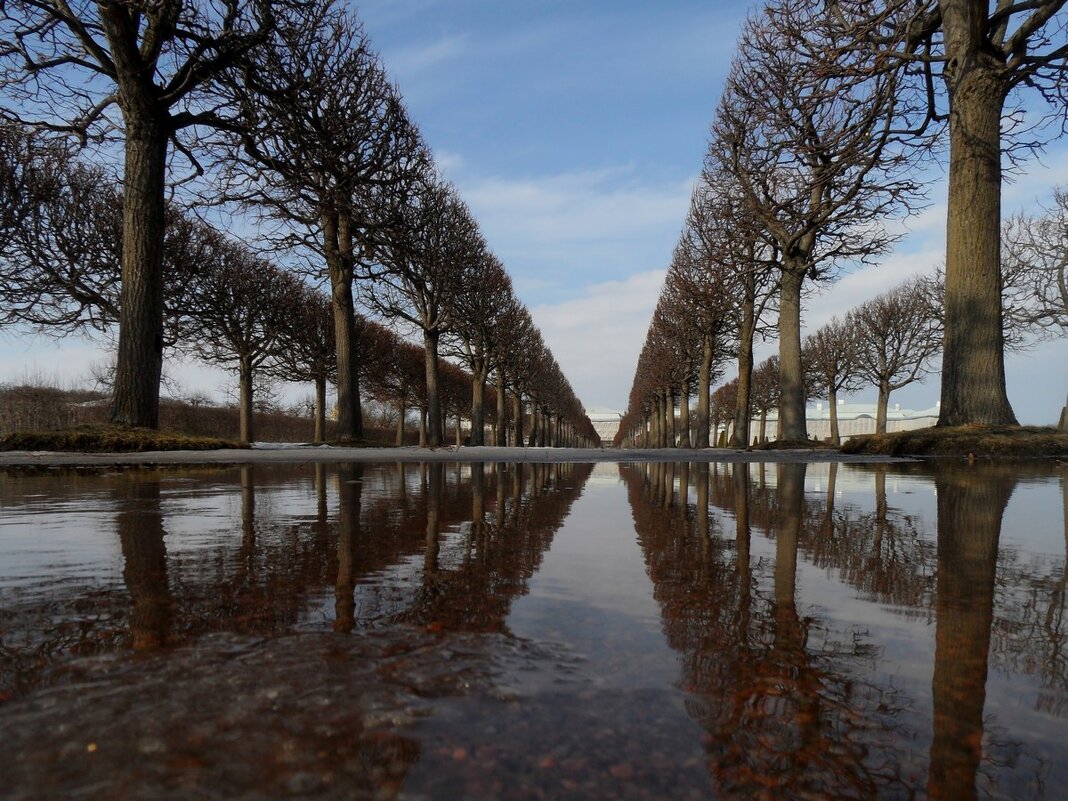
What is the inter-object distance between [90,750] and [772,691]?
103cm

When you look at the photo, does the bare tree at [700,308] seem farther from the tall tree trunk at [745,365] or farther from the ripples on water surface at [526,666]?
the ripples on water surface at [526,666]

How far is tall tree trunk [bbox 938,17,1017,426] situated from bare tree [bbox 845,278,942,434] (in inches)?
1086

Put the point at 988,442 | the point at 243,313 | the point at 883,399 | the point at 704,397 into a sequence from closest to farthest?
the point at 988,442 < the point at 243,313 < the point at 704,397 < the point at 883,399

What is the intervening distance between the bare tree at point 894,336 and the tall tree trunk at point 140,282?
34738mm

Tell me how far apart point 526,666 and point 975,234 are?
9.57 meters

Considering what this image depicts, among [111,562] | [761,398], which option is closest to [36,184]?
[111,562]

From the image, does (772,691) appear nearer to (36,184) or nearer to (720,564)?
(720,564)

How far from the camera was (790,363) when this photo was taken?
1634 centimetres

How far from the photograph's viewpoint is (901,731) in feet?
2.91

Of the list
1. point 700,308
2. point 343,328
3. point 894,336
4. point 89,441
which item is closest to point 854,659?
point 89,441

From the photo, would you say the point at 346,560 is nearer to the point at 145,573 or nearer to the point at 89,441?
the point at 145,573

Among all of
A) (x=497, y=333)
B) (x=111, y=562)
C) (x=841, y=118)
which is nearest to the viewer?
(x=111, y=562)

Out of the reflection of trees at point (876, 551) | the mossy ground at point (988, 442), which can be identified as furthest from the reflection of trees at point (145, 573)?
the mossy ground at point (988, 442)

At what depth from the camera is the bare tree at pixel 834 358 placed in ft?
119
